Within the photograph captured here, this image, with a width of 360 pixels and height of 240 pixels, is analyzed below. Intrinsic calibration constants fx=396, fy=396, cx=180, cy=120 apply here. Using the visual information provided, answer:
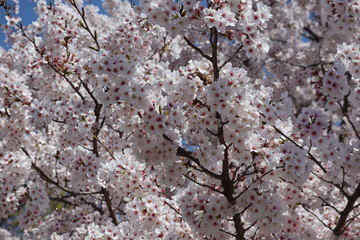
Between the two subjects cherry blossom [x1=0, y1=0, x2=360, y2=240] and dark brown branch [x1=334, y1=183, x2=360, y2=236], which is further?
dark brown branch [x1=334, y1=183, x2=360, y2=236]

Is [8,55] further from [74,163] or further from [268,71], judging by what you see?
[268,71]

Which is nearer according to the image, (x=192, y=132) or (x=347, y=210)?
(x=192, y=132)

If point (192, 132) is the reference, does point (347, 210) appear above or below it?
above

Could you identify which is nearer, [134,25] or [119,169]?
[119,169]

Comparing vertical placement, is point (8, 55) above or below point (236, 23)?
above

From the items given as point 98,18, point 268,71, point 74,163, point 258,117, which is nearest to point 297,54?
point 268,71

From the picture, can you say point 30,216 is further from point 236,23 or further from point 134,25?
point 236,23

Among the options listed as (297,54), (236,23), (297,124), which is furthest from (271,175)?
(297,54)

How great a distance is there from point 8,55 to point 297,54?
32.5ft

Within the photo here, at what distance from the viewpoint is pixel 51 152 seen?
8539 millimetres

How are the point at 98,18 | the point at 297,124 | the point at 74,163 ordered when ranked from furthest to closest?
the point at 98,18
the point at 74,163
the point at 297,124

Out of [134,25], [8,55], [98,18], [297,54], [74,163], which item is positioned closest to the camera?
[134,25]

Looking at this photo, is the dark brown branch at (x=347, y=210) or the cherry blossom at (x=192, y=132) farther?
the dark brown branch at (x=347, y=210)

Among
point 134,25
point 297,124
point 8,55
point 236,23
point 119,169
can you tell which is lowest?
point 119,169
